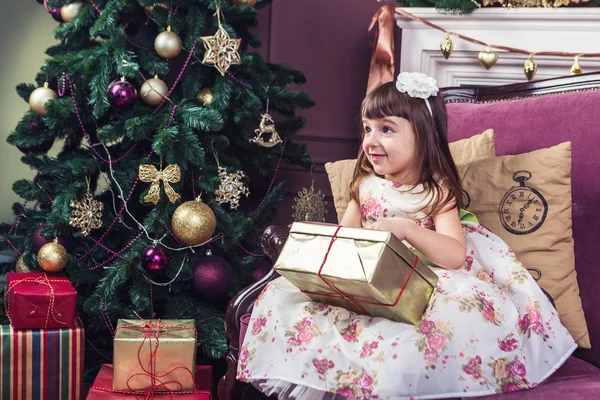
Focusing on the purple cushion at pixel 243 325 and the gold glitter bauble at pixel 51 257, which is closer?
the purple cushion at pixel 243 325

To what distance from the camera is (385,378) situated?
4.40 ft

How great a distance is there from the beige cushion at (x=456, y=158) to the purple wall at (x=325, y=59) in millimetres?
995

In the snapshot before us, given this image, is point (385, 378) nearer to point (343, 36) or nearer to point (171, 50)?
point (171, 50)

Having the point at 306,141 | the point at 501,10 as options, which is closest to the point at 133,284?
the point at 306,141

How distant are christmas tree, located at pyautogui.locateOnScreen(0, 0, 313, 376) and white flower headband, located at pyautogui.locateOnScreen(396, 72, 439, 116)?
0.75 metres

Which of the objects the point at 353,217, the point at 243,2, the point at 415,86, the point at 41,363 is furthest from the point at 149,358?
the point at 243,2

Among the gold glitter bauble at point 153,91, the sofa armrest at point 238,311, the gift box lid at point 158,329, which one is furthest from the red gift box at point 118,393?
the gold glitter bauble at point 153,91

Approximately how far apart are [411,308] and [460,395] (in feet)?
0.61

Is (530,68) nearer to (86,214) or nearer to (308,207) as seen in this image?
(308,207)

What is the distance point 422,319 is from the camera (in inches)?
56.6

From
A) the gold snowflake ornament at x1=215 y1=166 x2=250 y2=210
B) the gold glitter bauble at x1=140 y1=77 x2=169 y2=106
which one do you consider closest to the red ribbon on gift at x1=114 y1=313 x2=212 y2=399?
the gold snowflake ornament at x1=215 y1=166 x2=250 y2=210

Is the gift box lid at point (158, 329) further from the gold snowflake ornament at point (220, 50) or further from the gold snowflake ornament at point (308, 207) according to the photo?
the gold snowflake ornament at point (220, 50)

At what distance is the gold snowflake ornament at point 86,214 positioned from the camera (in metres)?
2.37

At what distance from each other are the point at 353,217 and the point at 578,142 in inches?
24.6
